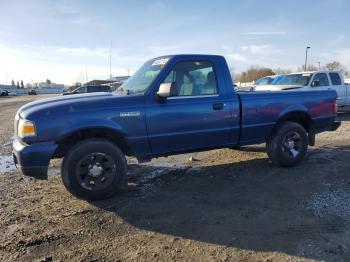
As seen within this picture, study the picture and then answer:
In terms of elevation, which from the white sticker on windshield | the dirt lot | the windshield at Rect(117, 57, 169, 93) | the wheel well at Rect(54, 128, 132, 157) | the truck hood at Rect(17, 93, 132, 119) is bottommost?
the dirt lot

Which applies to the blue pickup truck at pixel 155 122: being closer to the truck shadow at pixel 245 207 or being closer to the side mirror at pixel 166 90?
the side mirror at pixel 166 90

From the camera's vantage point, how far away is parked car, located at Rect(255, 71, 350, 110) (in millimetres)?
14765

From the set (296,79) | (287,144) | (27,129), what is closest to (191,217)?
(27,129)

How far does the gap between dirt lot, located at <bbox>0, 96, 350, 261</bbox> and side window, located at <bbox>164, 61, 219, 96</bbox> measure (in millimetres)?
1443

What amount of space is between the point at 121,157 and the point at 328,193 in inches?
117

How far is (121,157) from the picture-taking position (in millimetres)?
5707

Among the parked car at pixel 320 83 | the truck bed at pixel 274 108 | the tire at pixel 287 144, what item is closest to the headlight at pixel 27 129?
the truck bed at pixel 274 108

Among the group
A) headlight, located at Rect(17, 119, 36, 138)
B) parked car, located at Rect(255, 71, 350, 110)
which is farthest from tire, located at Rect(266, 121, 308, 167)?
parked car, located at Rect(255, 71, 350, 110)

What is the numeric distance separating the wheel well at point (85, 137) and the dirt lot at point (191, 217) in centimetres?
72

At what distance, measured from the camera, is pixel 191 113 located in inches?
244

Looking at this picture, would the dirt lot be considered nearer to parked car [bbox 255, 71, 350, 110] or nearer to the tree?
parked car [bbox 255, 71, 350, 110]

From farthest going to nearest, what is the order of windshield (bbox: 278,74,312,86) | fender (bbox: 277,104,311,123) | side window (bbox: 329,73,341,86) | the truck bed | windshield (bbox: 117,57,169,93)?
1. side window (bbox: 329,73,341,86)
2. windshield (bbox: 278,74,312,86)
3. fender (bbox: 277,104,311,123)
4. the truck bed
5. windshield (bbox: 117,57,169,93)

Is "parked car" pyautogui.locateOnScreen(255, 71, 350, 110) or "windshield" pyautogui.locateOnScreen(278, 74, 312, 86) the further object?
"windshield" pyautogui.locateOnScreen(278, 74, 312, 86)

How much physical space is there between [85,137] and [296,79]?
11452 mm
